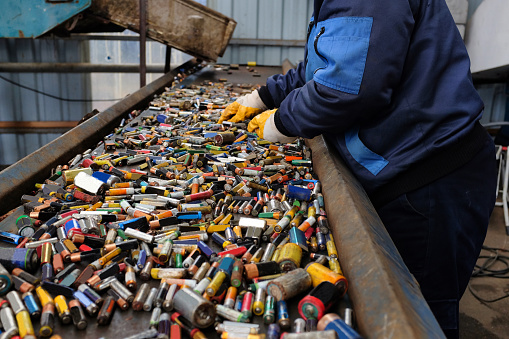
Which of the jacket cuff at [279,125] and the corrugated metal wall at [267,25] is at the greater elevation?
the corrugated metal wall at [267,25]

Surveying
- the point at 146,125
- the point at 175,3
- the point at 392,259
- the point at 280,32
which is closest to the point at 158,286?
the point at 392,259

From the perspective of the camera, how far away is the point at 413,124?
4.43 ft

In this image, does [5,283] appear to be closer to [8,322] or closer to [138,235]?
[8,322]

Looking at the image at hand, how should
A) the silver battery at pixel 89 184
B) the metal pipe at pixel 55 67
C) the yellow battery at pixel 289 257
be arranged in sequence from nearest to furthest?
the yellow battery at pixel 289 257 < the silver battery at pixel 89 184 < the metal pipe at pixel 55 67

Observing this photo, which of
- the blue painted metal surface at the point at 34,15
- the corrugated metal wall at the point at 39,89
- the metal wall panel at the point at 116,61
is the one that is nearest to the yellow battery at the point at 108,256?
the blue painted metal surface at the point at 34,15

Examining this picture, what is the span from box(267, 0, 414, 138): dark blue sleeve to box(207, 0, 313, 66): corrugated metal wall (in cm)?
569

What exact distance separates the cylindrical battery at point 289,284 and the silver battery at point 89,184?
0.92 meters

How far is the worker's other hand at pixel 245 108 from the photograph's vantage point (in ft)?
8.34

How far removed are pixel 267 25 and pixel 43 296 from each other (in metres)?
6.49

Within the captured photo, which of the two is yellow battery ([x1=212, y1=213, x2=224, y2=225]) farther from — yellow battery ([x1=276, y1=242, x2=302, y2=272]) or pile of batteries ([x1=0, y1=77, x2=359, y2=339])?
yellow battery ([x1=276, y1=242, x2=302, y2=272])

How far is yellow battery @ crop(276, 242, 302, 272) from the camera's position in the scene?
3.42 ft

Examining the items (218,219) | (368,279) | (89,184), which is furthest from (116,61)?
(368,279)

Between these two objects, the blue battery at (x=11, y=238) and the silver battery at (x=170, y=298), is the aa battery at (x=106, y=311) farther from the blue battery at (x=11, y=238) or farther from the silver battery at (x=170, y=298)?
the blue battery at (x=11, y=238)

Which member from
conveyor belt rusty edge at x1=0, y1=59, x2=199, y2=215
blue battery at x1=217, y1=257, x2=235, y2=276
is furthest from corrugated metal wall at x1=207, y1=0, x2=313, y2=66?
blue battery at x1=217, y1=257, x2=235, y2=276
